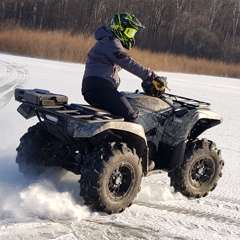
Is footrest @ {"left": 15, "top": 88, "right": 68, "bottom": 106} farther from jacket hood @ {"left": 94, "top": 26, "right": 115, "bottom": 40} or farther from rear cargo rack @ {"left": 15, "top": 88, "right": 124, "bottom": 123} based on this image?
jacket hood @ {"left": 94, "top": 26, "right": 115, "bottom": 40}

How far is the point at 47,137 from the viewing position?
4.33 meters

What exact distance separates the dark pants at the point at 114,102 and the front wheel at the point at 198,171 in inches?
28.6

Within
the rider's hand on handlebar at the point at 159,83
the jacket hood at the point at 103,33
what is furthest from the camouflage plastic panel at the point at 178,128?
the jacket hood at the point at 103,33

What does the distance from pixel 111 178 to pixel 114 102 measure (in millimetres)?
652

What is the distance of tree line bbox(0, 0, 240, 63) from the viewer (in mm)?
40125

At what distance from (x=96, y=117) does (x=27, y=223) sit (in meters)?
0.97

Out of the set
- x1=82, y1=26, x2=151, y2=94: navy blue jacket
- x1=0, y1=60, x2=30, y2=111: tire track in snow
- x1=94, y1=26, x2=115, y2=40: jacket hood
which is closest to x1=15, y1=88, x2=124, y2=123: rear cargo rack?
x1=82, y1=26, x2=151, y2=94: navy blue jacket

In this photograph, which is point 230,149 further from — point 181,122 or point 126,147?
point 126,147

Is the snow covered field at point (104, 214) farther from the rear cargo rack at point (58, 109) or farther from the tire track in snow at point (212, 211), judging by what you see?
the rear cargo rack at point (58, 109)

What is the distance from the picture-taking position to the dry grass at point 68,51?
21.6 meters

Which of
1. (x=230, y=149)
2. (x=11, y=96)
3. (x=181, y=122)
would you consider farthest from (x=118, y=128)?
(x=11, y=96)

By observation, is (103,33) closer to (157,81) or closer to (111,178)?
(157,81)

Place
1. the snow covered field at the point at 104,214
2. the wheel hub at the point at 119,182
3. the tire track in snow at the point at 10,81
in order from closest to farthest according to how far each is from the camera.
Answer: the snow covered field at the point at 104,214, the wheel hub at the point at 119,182, the tire track in snow at the point at 10,81

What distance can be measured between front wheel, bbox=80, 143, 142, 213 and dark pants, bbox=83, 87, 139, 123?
0.93ft
